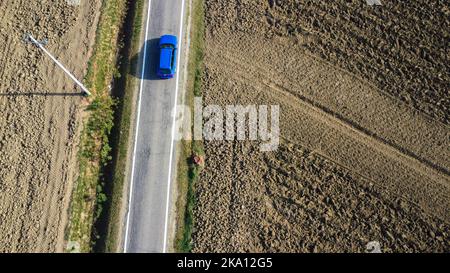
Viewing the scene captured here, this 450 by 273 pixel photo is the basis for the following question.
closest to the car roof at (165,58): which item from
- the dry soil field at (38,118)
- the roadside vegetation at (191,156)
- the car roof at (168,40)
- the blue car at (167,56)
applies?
the blue car at (167,56)

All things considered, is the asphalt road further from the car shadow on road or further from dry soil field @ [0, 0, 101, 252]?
dry soil field @ [0, 0, 101, 252]

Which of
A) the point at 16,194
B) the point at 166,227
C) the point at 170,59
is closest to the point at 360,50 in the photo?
the point at 170,59

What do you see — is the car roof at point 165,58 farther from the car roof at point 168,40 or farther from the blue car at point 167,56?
the car roof at point 168,40

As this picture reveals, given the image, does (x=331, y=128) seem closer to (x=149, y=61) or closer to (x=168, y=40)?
(x=168, y=40)

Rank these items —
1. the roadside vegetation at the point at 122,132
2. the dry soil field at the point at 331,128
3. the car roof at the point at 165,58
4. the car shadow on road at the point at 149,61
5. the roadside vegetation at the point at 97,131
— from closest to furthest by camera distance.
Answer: the dry soil field at the point at 331,128
the roadside vegetation at the point at 122,132
the roadside vegetation at the point at 97,131
the car roof at the point at 165,58
the car shadow on road at the point at 149,61

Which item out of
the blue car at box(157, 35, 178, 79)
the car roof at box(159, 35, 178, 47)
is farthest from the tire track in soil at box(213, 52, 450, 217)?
the car roof at box(159, 35, 178, 47)
